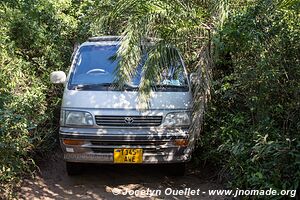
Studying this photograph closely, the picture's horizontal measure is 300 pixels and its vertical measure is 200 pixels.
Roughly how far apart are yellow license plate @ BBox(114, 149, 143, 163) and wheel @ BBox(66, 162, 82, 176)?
0.83 meters

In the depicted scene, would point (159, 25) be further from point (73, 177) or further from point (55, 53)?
point (55, 53)

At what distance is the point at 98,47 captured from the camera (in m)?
5.85

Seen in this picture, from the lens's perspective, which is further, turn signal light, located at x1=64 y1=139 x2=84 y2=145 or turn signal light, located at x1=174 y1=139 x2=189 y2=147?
turn signal light, located at x1=174 y1=139 x2=189 y2=147

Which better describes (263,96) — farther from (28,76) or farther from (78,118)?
(28,76)

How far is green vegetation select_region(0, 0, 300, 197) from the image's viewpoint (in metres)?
4.08

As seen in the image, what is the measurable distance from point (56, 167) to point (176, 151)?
196 cm

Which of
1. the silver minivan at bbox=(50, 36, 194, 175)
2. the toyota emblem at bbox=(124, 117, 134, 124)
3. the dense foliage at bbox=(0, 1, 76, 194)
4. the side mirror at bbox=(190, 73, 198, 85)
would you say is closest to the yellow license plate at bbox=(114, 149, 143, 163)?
the silver minivan at bbox=(50, 36, 194, 175)

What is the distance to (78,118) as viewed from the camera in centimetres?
487

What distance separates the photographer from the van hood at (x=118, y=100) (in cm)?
487

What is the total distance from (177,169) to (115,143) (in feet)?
3.64

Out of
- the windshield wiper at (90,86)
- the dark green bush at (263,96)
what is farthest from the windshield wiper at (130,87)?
the dark green bush at (263,96)

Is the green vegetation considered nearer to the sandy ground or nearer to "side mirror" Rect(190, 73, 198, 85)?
"side mirror" Rect(190, 73, 198, 85)

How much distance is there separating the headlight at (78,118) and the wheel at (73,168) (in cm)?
71

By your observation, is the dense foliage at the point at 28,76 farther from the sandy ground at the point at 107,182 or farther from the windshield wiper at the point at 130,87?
the windshield wiper at the point at 130,87
